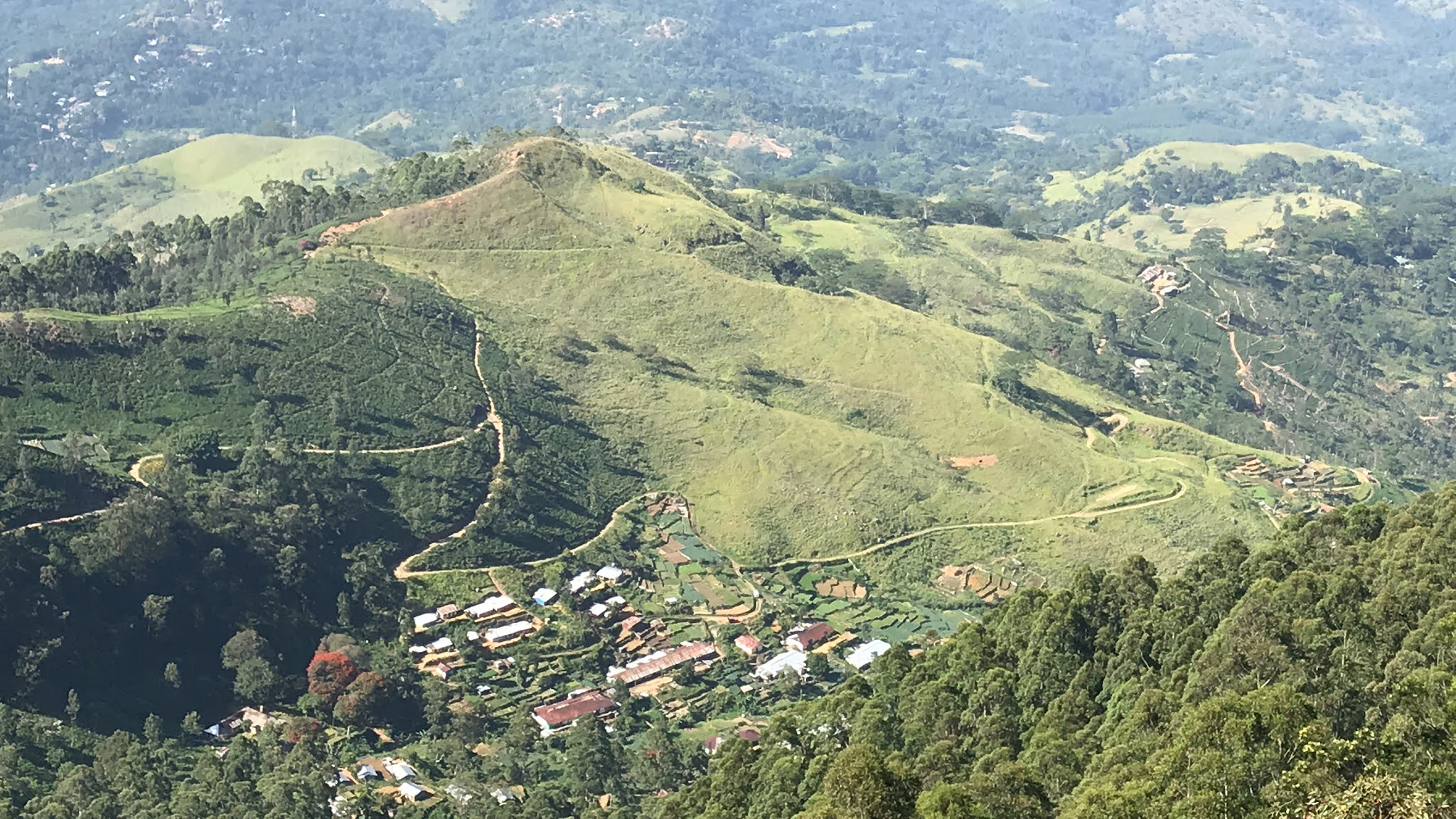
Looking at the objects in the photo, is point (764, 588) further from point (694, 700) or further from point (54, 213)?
point (54, 213)

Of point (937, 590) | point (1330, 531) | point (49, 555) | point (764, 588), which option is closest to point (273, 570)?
point (49, 555)

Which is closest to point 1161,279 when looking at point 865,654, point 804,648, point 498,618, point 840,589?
point 840,589

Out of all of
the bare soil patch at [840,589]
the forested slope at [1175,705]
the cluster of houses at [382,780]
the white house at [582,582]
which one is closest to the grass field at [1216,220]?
the bare soil patch at [840,589]

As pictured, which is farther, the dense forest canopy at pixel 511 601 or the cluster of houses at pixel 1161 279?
the cluster of houses at pixel 1161 279

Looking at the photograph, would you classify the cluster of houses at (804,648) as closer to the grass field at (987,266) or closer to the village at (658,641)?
the village at (658,641)

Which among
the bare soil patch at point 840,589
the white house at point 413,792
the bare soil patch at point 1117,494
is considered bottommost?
the bare soil patch at point 1117,494

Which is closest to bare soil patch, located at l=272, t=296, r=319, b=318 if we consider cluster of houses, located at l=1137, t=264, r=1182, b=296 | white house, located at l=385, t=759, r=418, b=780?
white house, located at l=385, t=759, r=418, b=780
